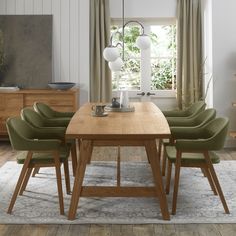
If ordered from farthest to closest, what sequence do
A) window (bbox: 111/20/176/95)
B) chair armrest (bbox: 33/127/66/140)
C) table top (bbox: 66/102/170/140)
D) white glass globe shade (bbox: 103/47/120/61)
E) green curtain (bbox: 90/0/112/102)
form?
1. window (bbox: 111/20/176/95)
2. green curtain (bbox: 90/0/112/102)
3. white glass globe shade (bbox: 103/47/120/61)
4. chair armrest (bbox: 33/127/66/140)
5. table top (bbox: 66/102/170/140)

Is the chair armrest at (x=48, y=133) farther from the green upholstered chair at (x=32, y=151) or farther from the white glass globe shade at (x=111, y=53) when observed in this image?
the white glass globe shade at (x=111, y=53)

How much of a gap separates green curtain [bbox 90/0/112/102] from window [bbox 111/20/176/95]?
273 mm

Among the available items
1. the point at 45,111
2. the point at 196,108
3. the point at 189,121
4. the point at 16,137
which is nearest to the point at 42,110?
the point at 45,111

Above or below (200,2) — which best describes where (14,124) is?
below

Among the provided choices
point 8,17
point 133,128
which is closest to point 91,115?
point 133,128

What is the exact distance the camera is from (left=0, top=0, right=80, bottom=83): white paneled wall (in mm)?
7109

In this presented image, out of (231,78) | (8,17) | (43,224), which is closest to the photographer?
(43,224)

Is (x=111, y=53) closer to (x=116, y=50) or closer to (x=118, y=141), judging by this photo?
(x=116, y=50)

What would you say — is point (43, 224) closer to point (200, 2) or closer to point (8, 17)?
point (8, 17)

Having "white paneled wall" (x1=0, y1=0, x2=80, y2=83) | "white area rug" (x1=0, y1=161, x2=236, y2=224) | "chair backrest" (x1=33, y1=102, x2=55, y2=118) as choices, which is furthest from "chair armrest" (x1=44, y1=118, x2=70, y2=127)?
"white paneled wall" (x1=0, y1=0, x2=80, y2=83)

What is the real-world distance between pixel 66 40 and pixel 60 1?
0.61 m

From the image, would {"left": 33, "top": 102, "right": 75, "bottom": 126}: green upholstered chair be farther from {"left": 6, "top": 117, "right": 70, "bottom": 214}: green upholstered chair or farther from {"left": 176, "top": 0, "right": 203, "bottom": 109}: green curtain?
{"left": 176, "top": 0, "right": 203, "bottom": 109}: green curtain

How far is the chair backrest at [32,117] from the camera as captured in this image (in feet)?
14.7

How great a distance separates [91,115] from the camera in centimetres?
466
